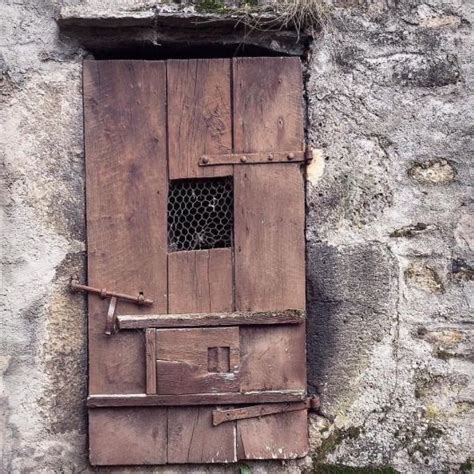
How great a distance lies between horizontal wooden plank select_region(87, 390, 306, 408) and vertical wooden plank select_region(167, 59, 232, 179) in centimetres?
79

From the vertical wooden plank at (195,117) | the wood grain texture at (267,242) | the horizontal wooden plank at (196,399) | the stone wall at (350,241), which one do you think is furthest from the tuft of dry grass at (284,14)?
the horizontal wooden plank at (196,399)

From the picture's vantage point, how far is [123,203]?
7.26 feet

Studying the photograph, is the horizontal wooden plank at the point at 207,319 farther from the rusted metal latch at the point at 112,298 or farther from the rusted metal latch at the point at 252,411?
the rusted metal latch at the point at 252,411

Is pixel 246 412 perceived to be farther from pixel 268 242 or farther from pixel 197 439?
pixel 268 242

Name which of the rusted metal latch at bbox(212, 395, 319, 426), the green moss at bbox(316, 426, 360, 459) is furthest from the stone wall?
the rusted metal latch at bbox(212, 395, 319, 426)

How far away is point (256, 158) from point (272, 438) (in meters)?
1.02

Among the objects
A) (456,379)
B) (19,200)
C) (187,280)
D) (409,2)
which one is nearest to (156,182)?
(187,280)

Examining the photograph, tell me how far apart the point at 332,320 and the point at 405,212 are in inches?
19.0

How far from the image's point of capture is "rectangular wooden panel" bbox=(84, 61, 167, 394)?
86.7 inches

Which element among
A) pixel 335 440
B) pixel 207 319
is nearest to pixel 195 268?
pixel 207 319

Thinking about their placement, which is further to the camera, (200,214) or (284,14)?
(200,214)

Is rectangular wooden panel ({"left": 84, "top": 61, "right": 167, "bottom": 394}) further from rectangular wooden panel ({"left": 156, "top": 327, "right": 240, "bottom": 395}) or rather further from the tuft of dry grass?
the tuft of dry grass

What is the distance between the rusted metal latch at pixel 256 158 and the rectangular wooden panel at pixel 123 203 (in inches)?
6.9

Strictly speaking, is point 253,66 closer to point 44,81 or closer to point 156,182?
point 156,182
